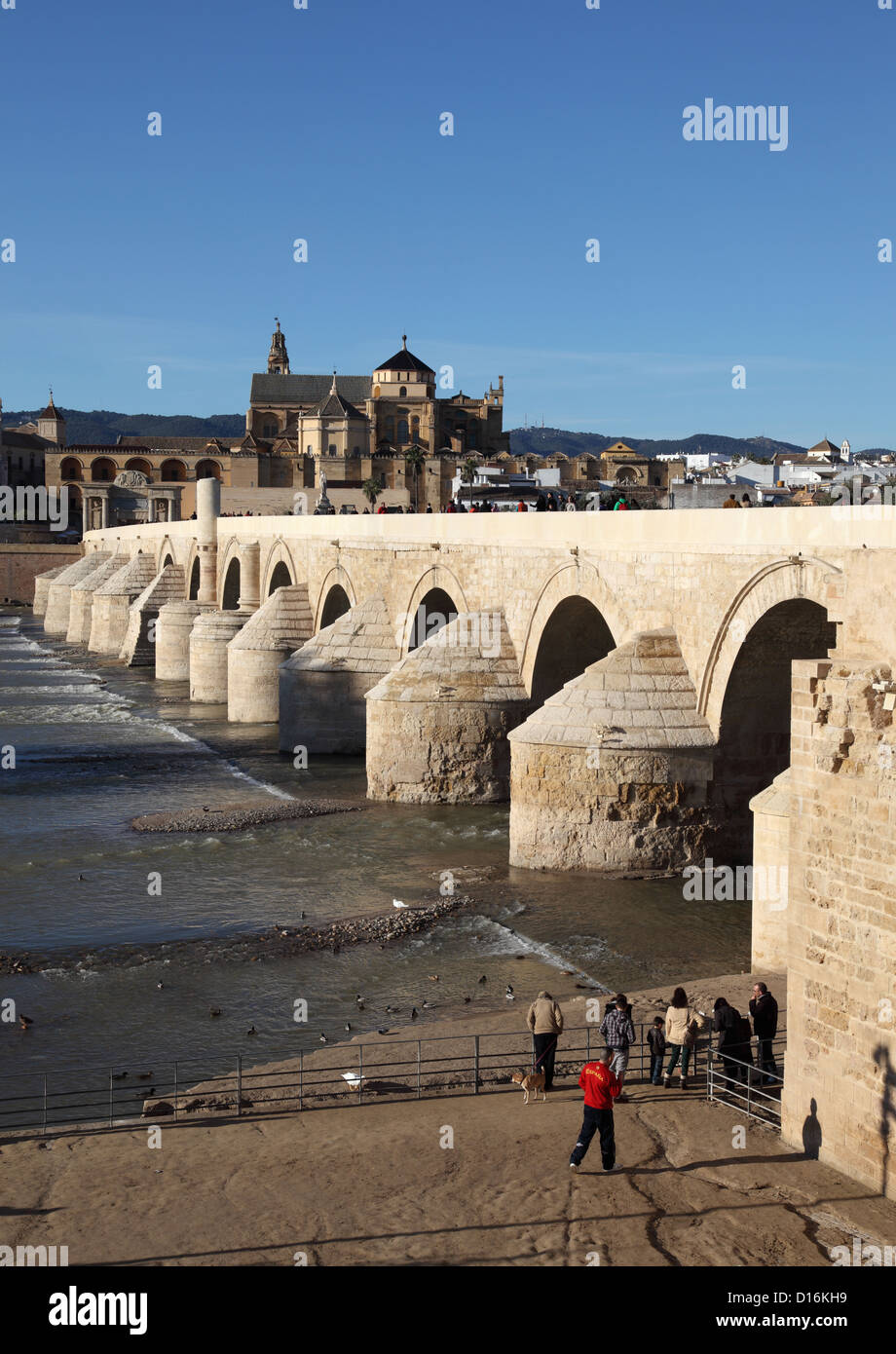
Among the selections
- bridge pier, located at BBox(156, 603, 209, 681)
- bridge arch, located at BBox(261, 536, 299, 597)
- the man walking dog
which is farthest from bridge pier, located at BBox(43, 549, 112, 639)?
the man walking dog

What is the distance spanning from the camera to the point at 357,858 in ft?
60.6

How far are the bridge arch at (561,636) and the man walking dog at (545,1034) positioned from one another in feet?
34.3

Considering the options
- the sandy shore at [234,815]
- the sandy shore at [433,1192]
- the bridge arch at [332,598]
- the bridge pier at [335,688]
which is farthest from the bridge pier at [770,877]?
the bridge arch at [332,598]

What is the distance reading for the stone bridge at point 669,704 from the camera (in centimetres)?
848

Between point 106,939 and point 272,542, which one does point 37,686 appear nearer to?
point 272,542

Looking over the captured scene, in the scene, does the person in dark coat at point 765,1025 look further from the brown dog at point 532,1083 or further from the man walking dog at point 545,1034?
the brown dog at point 532,1083

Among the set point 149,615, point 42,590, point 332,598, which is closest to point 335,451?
point 42,590

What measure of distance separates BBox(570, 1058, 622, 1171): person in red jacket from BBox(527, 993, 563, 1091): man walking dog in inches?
62.1

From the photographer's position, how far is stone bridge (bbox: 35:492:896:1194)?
8.48 metres

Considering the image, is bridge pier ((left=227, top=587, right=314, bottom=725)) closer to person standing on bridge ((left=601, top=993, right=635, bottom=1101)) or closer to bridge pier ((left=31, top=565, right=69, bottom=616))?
person standing on bridge ((left=601, top=993, right=635, bottom=1101))

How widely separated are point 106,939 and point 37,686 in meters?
28.2

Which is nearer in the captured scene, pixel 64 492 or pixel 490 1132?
pixel 490 1132

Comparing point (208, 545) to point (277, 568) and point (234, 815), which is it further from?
point (234, 815)
